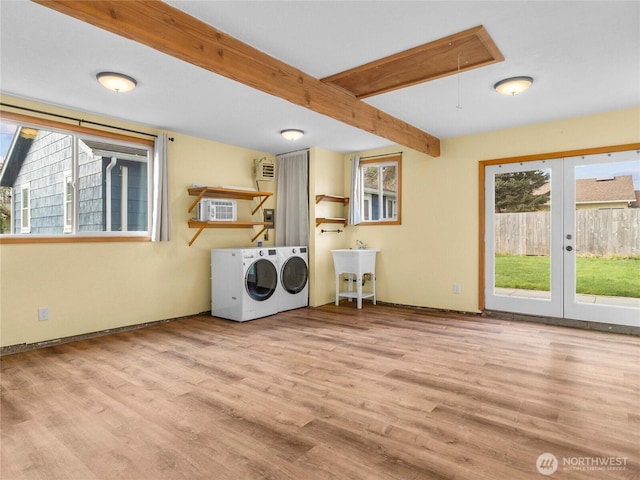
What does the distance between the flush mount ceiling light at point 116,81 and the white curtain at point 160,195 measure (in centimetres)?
127

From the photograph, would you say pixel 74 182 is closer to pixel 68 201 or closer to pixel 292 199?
pixel 68 201

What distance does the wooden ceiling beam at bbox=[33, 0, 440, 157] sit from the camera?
187cm

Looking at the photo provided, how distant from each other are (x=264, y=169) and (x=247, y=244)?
1137 mm

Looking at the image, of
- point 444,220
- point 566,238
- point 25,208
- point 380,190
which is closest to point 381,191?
point 380,190

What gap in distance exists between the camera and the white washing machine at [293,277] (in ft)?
16.7

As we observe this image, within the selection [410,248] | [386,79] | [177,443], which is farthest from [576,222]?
[177,443]

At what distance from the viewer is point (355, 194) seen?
576cm

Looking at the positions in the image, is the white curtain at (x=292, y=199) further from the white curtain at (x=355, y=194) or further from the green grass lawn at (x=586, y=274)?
the green grass lawn at (x=586, y=274)

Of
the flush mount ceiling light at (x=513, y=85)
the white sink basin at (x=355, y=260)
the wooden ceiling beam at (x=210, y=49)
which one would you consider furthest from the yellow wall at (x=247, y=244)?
the wooden ceiling beam at (x=210, y=49)

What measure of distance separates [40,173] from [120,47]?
198cm

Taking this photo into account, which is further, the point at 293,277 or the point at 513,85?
the point at 293,277

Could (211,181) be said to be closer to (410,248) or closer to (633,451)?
(410,248)

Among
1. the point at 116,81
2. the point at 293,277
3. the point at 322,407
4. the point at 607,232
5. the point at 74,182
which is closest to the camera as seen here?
the point at 322,407

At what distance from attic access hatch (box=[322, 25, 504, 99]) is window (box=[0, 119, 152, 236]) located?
2614mm
